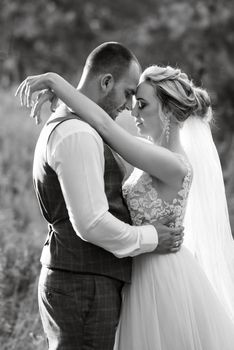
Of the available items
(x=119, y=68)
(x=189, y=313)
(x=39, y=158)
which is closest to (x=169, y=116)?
(x=119, y=68)

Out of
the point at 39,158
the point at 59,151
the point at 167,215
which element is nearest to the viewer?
the point at 59,151

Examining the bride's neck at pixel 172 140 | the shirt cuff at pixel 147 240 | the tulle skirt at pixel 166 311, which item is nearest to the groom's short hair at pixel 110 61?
the bride's neck at pixel 172 140

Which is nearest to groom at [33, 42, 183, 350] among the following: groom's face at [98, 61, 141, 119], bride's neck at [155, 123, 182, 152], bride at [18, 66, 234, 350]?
groom's face at [98, 61, 141, 119]

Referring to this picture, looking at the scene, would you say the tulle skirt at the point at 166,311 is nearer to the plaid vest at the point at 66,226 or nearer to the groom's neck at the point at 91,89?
the plaid vest at the point at 66,226

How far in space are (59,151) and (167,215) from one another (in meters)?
0.87

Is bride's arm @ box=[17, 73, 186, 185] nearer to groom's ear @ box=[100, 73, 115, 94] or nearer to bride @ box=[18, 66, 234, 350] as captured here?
bride @ box=[18, 66, 234, 350]

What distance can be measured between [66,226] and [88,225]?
0.28 metres

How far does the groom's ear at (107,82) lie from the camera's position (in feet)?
12.8

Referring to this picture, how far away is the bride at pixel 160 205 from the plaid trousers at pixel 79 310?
277 mm

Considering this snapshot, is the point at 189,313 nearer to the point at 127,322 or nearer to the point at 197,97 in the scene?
the point at 127,322

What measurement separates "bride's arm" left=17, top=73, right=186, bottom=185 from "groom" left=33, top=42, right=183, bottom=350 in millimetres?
64

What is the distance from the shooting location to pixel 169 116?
429cm

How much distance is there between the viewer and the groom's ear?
3906 millimetres

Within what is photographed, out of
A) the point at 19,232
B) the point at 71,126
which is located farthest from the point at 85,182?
the point at 19,232
